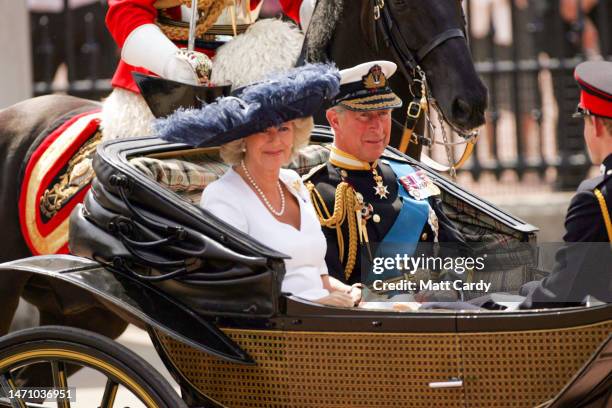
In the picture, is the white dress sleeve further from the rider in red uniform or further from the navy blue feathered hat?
the rider in red uniform

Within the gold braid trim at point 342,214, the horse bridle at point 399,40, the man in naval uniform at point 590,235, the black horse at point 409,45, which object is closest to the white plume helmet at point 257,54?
the black horse at point 409,45

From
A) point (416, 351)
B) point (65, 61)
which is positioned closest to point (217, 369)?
point (416, 351)

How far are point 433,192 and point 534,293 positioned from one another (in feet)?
3.16

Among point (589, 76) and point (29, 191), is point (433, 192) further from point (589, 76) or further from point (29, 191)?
point (29, 191)

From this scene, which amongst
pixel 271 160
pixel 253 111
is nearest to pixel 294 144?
pixel 271 160

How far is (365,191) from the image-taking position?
427 cm

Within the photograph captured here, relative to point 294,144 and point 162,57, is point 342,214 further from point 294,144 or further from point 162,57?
point 162,57

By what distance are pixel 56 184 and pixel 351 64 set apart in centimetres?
112

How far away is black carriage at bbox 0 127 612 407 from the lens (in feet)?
10.8

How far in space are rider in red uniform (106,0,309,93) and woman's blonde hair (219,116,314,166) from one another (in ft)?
2.43

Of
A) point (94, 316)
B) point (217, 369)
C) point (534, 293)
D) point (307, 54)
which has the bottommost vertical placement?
point (94, 316)

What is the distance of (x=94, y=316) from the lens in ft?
16.5

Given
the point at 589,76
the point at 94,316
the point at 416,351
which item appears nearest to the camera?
the point at 416,351

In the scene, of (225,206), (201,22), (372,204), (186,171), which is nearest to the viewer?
(225,206)
